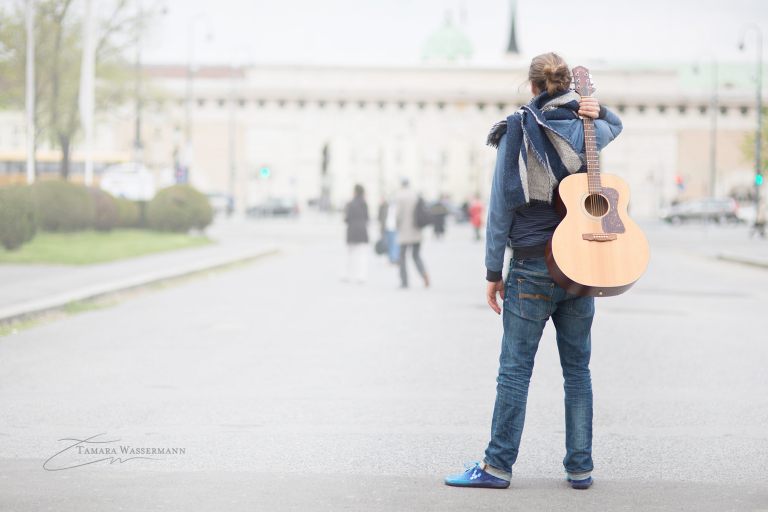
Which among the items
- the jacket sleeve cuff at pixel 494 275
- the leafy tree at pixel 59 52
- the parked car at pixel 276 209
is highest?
the leafy tree at pixel 59 52

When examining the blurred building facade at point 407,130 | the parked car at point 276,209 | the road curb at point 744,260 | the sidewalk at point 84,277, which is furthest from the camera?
the blurred building facade at point 407,130

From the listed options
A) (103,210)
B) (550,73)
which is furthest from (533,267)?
(103,210)

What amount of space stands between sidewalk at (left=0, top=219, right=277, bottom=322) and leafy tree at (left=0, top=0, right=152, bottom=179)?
57.4 ft

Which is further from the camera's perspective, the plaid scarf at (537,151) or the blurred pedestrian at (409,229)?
the blurred pedestrian at (409,229)

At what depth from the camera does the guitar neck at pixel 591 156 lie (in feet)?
18.1

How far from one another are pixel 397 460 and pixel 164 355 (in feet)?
16.1

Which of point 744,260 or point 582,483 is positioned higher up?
point 582,483

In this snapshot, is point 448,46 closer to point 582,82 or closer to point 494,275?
point 582,82

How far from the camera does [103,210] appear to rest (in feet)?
108

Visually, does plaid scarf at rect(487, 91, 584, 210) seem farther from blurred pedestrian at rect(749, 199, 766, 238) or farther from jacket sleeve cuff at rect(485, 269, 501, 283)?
blurred pedestrian at rect(749, 199, 766, 238)

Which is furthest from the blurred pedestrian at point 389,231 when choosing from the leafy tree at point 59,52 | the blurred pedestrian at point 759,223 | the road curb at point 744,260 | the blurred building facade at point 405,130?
the blurred building facade at point 405,130

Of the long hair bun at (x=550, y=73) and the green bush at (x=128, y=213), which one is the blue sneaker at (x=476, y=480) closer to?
the long hair bun at (x=550, y=73)

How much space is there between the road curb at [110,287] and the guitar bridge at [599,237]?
8.96 metres

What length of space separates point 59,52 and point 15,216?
67.1ft
